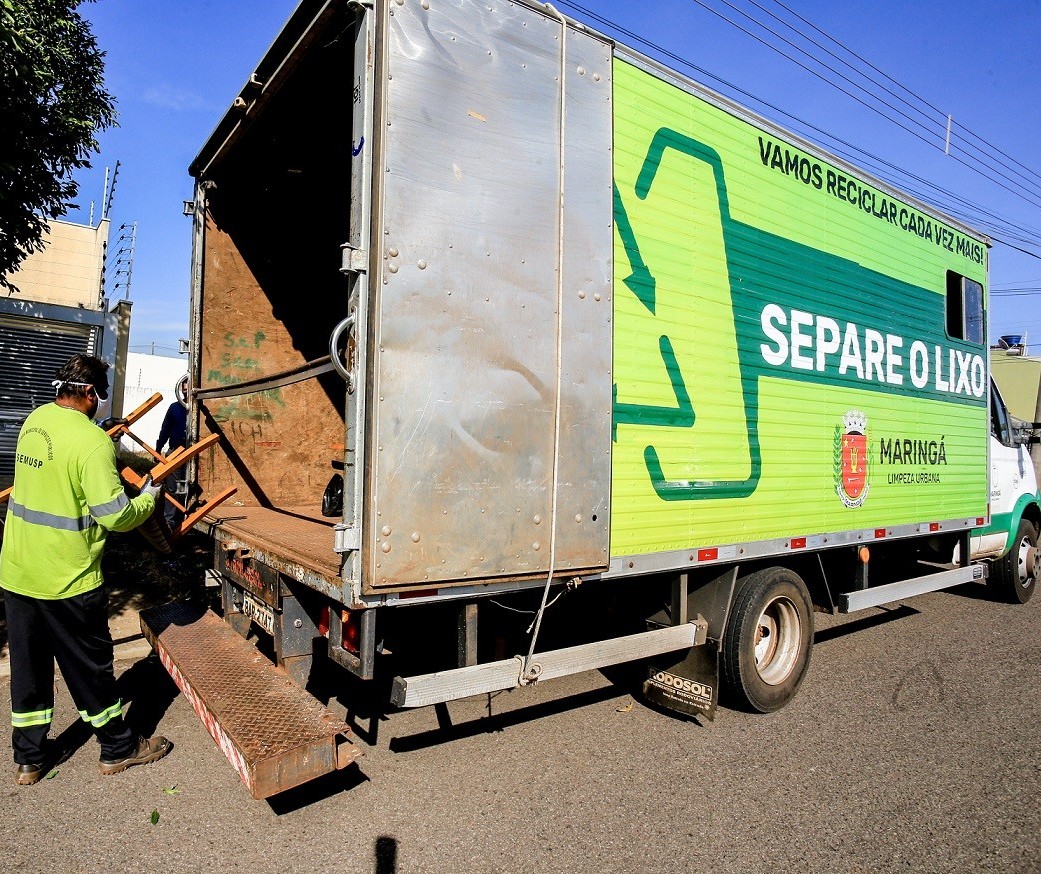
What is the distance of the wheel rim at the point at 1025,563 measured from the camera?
25.5 feet

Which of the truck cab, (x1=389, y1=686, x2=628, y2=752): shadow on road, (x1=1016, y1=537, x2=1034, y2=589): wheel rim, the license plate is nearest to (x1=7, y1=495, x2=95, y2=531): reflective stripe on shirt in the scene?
the license plate

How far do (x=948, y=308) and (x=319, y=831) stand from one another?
6178mm

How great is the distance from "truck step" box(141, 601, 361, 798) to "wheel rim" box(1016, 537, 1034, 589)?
771cm

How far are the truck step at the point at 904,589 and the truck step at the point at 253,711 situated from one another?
12.3 feet

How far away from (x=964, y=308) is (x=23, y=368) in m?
13.1

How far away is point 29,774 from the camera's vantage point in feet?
11.0

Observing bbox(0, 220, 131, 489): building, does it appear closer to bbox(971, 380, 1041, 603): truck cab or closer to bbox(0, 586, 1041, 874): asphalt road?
bbox(0, 586, 1041, 874): asphalt road

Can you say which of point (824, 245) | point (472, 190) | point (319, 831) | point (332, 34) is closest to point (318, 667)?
point (319, 831)

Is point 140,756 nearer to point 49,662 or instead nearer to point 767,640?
point 49,662

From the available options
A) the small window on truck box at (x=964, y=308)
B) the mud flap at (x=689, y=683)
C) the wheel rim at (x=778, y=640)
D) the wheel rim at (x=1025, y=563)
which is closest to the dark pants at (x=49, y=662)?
the mud flap at (x=689, y=683)

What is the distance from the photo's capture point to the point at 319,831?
3057 millimetres

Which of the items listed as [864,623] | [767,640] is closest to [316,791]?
[767,640]

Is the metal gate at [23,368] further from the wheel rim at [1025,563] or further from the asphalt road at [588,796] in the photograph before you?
the wheel rim at [1025,563]

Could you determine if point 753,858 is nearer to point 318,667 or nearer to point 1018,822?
point 1018,822
